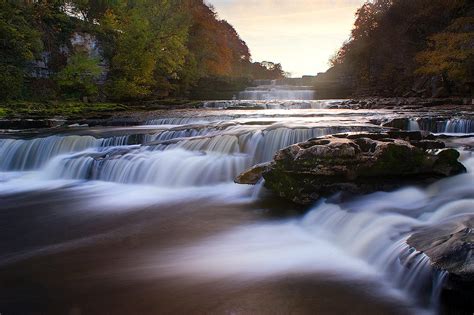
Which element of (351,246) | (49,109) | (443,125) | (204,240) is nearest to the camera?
(351,246)

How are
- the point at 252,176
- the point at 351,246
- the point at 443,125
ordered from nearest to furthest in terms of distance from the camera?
the point at 351,246, the point at 252,176, the point at 443,125

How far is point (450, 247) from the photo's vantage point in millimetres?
3225

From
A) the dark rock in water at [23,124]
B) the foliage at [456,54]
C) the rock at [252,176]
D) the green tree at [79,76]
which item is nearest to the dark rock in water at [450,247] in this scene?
the rock at [252,176]

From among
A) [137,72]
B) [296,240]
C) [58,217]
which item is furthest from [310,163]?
[137,72]

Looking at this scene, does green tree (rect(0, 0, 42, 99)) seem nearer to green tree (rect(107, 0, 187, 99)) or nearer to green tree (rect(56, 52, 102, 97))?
green tree (rect(56, 52, 102, 97))

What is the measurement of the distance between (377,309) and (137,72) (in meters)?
24.1

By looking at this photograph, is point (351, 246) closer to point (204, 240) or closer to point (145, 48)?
point (204, 240)

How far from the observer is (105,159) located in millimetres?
9086

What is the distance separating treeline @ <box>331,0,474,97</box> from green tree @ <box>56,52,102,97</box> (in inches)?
752

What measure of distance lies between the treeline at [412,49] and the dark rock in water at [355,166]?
1529cm

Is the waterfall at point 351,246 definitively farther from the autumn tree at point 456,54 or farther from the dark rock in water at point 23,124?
the autumn tree at point 456,54

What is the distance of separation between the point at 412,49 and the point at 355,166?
25448 mm

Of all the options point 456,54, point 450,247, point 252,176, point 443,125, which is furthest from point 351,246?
point 456,54

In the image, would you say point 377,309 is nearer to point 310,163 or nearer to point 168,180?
point 310,163
